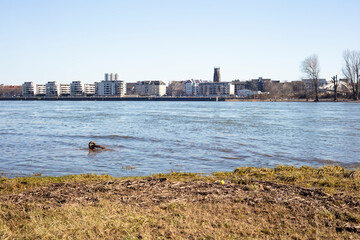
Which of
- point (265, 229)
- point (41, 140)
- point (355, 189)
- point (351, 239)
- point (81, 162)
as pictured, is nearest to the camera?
point (351, 239)

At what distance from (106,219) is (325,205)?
4223 mm

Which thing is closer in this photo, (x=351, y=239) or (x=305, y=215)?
(x=351, y=239)

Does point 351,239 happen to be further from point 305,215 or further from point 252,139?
point 252,139

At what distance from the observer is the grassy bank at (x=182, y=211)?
560 cm

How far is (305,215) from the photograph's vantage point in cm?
641

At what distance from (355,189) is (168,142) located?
1476cm

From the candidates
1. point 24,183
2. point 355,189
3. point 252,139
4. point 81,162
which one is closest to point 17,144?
point 81,162

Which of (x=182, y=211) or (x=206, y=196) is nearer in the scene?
(x=182, y=211)

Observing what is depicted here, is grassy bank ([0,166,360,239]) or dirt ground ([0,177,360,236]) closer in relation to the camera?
grassy bank ([0,166,360,239])

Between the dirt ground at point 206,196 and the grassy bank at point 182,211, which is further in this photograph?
the dirt ground at point 206,196

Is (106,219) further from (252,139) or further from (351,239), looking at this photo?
(252,139)

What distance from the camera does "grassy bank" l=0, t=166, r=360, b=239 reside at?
5602 mm

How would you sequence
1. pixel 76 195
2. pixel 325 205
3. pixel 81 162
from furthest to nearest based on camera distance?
pixel 81 162 → pixel 76 195 → pixel 325 205

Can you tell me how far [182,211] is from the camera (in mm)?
6613
